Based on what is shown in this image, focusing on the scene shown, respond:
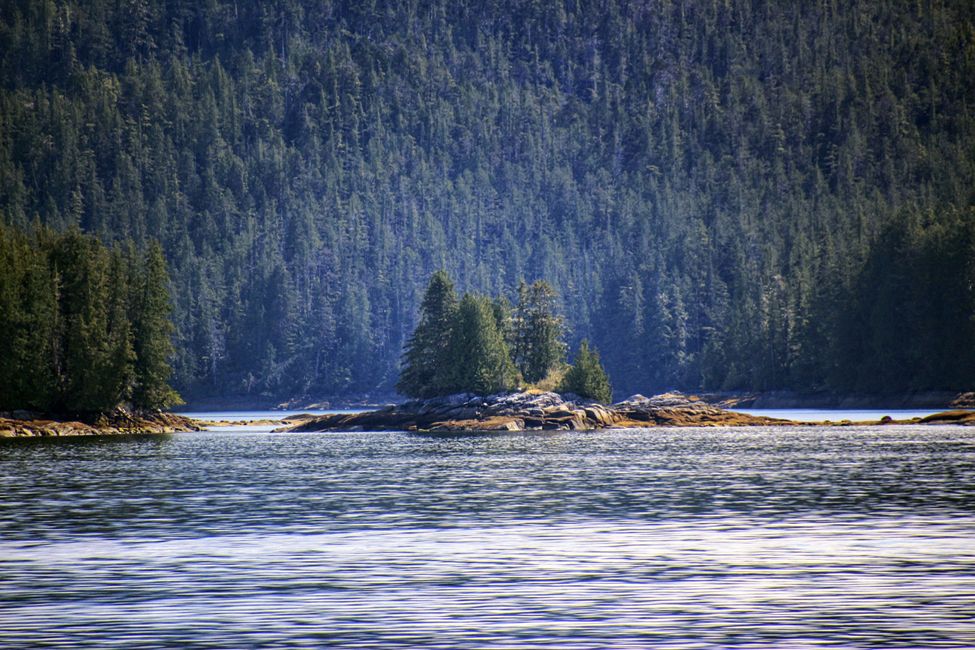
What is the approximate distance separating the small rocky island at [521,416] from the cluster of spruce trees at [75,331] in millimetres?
24500

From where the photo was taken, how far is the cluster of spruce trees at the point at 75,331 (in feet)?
392

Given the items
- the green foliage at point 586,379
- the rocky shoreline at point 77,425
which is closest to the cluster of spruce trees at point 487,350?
the green foliage at point 586,379

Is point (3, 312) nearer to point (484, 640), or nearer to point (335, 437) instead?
point (335, 437)

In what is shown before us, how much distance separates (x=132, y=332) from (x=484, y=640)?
111 metres

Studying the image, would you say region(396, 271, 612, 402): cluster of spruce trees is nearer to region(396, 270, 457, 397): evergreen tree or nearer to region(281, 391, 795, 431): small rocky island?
region(396, 270, 457, 397): evergreen tree

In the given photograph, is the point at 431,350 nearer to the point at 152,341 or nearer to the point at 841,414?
the point at 152,341

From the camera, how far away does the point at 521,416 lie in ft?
457

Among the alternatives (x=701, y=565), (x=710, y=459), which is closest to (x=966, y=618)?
(x=701, y=565)

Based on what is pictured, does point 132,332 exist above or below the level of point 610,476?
above

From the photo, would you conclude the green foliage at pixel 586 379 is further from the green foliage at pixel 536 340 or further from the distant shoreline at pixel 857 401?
the distant shoreline at pixel 857 401

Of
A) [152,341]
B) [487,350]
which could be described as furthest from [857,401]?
[152,341]

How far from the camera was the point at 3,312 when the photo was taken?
392 ft

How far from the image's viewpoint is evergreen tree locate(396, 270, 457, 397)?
146 m

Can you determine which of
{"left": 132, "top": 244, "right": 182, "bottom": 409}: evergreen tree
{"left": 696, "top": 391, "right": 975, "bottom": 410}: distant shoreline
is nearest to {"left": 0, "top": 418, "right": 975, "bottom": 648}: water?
{"left": 132, "top": 244, "right": 182, "bottom": 409}: evergreen tree
